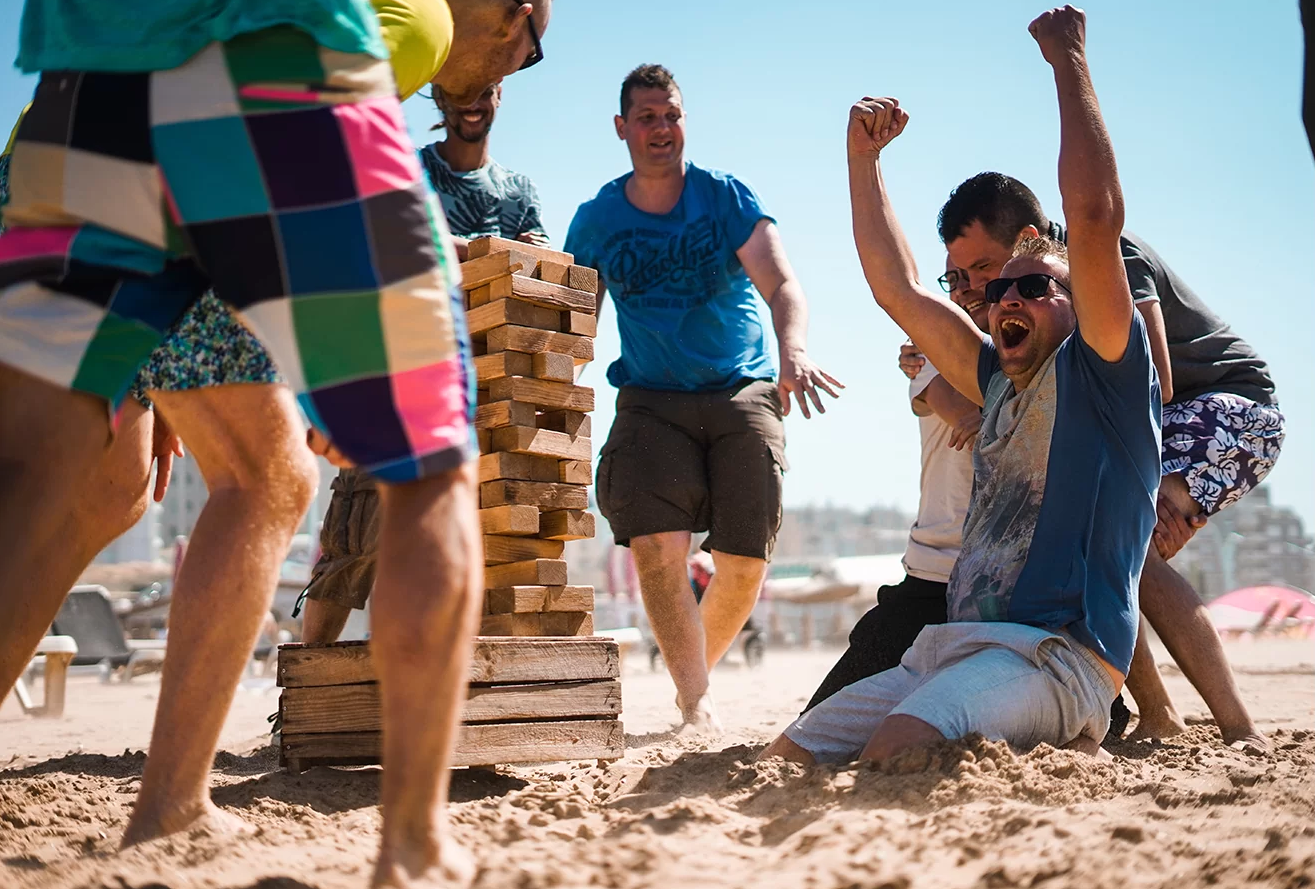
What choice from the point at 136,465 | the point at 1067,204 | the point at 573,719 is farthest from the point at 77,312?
the point at 1067,204

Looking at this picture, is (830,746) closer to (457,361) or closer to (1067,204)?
(1067,204)

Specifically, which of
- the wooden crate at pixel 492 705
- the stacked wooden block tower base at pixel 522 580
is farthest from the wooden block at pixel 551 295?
the wooden crate at pixel 492 705

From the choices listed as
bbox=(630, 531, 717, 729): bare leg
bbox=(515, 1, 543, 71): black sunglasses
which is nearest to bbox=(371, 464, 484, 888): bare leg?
bbox=(515, 1, 543, 71): black sunglasses

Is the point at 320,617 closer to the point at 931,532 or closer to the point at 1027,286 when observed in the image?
the point at 931,532

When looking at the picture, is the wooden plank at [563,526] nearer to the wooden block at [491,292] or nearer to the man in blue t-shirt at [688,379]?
the wooden block at [491,292]

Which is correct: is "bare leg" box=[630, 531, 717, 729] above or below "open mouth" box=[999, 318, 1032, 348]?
below

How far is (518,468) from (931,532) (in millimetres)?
1500

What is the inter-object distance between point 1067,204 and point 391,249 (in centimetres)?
189

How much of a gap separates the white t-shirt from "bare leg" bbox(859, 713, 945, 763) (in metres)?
1.35

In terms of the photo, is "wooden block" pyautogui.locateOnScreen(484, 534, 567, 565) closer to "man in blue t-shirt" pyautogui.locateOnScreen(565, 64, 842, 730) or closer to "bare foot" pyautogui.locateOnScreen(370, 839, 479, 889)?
"man in blue t-shirt" pyautogui.locateOnScreen(565, 64, 842, 730)

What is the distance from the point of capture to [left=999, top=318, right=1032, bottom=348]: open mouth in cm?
339

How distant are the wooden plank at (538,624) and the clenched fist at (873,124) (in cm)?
171

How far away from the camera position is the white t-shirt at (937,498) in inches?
164

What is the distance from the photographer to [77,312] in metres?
1.94
